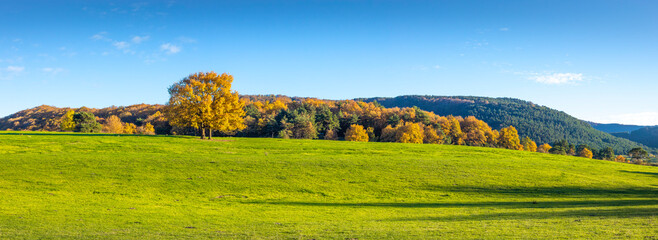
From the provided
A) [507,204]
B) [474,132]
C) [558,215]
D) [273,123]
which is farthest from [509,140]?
[558,215]

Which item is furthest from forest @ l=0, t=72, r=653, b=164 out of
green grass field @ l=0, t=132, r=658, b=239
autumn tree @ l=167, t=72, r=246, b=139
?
green grass field @ l=0, t=132, r=658, b=239

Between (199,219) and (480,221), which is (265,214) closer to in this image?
(199,219)

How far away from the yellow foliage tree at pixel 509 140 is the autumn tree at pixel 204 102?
278 ft

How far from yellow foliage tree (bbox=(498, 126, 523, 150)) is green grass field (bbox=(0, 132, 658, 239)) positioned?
6055 centimetres

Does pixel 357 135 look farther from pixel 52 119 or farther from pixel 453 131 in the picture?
pixel 52 119

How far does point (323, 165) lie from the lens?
30625mm

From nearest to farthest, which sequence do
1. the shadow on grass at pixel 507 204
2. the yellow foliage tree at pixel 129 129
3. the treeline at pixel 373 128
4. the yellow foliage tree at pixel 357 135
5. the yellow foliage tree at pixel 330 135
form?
the shadow on grass at pixel 507 204 < the treeline at pixel 373 128 < the yellow foliage tree at pixel 357 135 < the yellow foliage tree at pixel 330 135 < the yellow foliage tree at pixel 129 129

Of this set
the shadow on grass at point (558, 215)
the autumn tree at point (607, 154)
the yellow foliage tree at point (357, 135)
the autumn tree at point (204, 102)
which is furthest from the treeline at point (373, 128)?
the shadow on grass at point (558, 215)

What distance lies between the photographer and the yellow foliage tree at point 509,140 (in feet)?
314

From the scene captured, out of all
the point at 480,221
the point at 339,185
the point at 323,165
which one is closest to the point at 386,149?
the point at 323,165

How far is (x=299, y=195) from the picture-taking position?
22.6 m

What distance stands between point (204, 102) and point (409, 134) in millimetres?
54926

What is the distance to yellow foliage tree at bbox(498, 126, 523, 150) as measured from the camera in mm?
95812

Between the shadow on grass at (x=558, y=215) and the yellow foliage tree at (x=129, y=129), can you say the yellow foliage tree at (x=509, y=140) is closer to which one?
the shadow on grass at (x=558, y=215)
